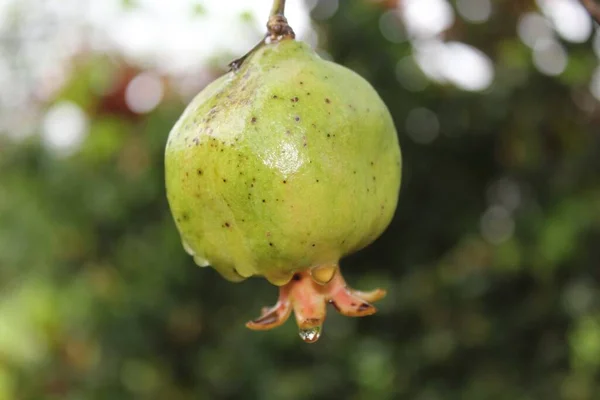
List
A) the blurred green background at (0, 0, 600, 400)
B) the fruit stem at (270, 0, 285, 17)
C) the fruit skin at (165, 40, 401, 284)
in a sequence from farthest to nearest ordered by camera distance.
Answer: the blurred green background at (0, 0, 600, 400), the fruit stem at (270, 0, 285, 17), the fruit skin at (165, 40, 401, 284)

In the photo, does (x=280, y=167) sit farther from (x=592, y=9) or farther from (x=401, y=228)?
(x=401, y=228)

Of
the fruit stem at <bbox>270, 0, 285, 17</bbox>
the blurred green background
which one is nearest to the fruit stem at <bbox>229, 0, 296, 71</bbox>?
the fruit stem at <bbox>270, 0, 285, 17</bbox>

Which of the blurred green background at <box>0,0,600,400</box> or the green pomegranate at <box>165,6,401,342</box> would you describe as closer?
the green pomegranate at <box>165,6,401,342</box>

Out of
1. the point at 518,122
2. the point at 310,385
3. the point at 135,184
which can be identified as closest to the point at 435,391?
the point at 310,385

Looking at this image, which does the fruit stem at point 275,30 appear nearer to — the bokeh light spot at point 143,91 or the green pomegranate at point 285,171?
the green pomegranate at point 285,171

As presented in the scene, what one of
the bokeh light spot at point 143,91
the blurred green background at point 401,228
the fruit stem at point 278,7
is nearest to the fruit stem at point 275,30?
the fruit stem at point 278,7

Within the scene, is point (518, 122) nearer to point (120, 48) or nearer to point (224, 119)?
point (224, 119)

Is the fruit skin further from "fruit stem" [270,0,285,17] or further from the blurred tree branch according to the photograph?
the blurred tree branch

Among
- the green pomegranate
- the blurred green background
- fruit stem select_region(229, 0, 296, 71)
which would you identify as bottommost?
the blurred green background
